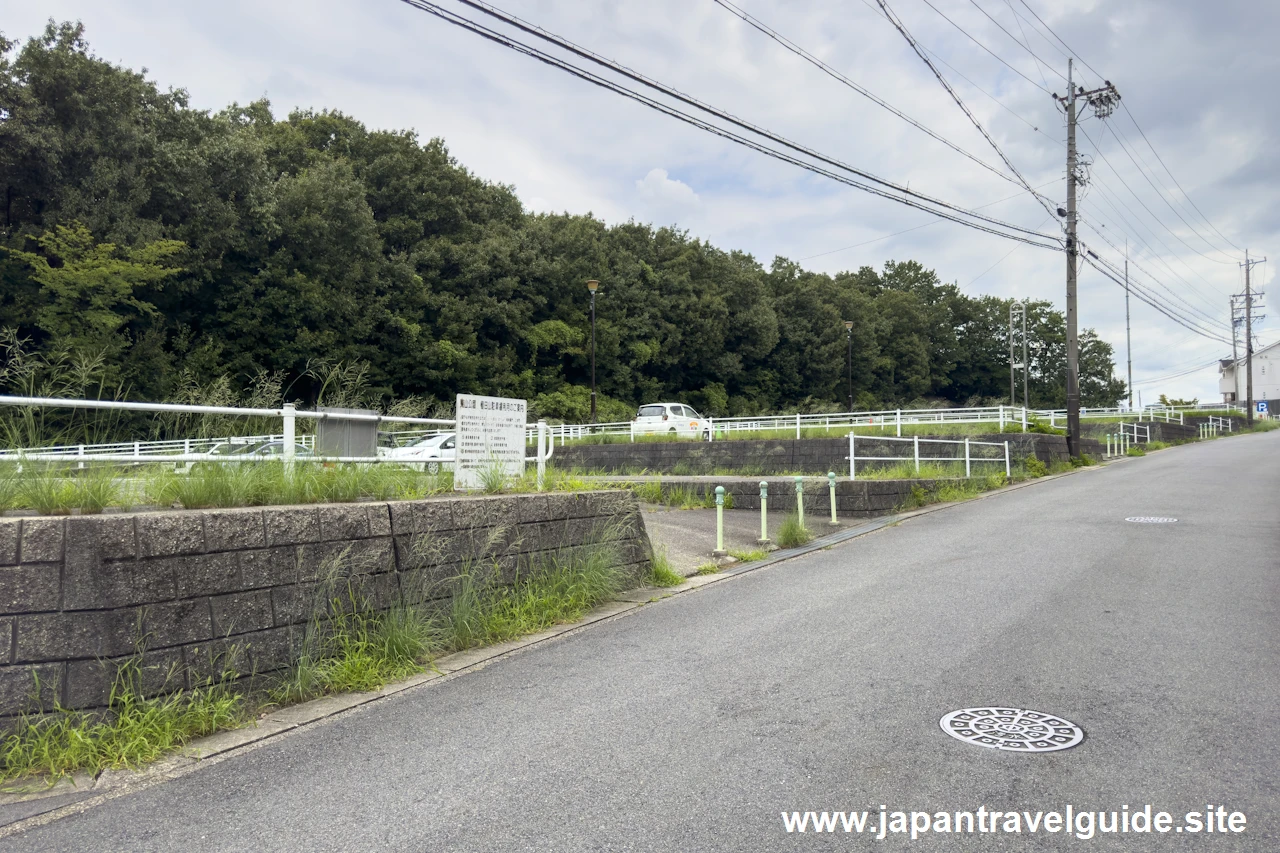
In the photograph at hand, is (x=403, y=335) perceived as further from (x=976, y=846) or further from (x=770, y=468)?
(x=976, y=846)

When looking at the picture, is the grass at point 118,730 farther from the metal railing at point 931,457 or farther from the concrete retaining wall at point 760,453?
the concrete retaining wall at point 760,453

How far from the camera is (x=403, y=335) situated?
130 feet

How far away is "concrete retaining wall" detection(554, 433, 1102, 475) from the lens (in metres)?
20.4

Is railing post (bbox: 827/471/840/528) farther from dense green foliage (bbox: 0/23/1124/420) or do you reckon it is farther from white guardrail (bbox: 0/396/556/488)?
white guardrail (bbox: 0/396/556/488)

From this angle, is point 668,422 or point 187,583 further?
point 668,422

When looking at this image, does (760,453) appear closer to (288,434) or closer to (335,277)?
(288,434)

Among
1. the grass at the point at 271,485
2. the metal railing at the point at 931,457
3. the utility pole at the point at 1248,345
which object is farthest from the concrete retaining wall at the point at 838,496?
the utility pole at the point at 1248,345

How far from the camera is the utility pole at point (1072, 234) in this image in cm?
2467

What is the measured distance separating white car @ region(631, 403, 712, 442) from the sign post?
21.0 m

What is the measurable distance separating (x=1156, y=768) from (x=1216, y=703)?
4.10 ft

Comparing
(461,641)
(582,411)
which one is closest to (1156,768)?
(461,641)

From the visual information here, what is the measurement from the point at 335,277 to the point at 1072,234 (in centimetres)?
3017

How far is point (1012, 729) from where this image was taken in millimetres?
4305

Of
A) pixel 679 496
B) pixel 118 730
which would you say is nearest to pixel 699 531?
pixel 679 496
